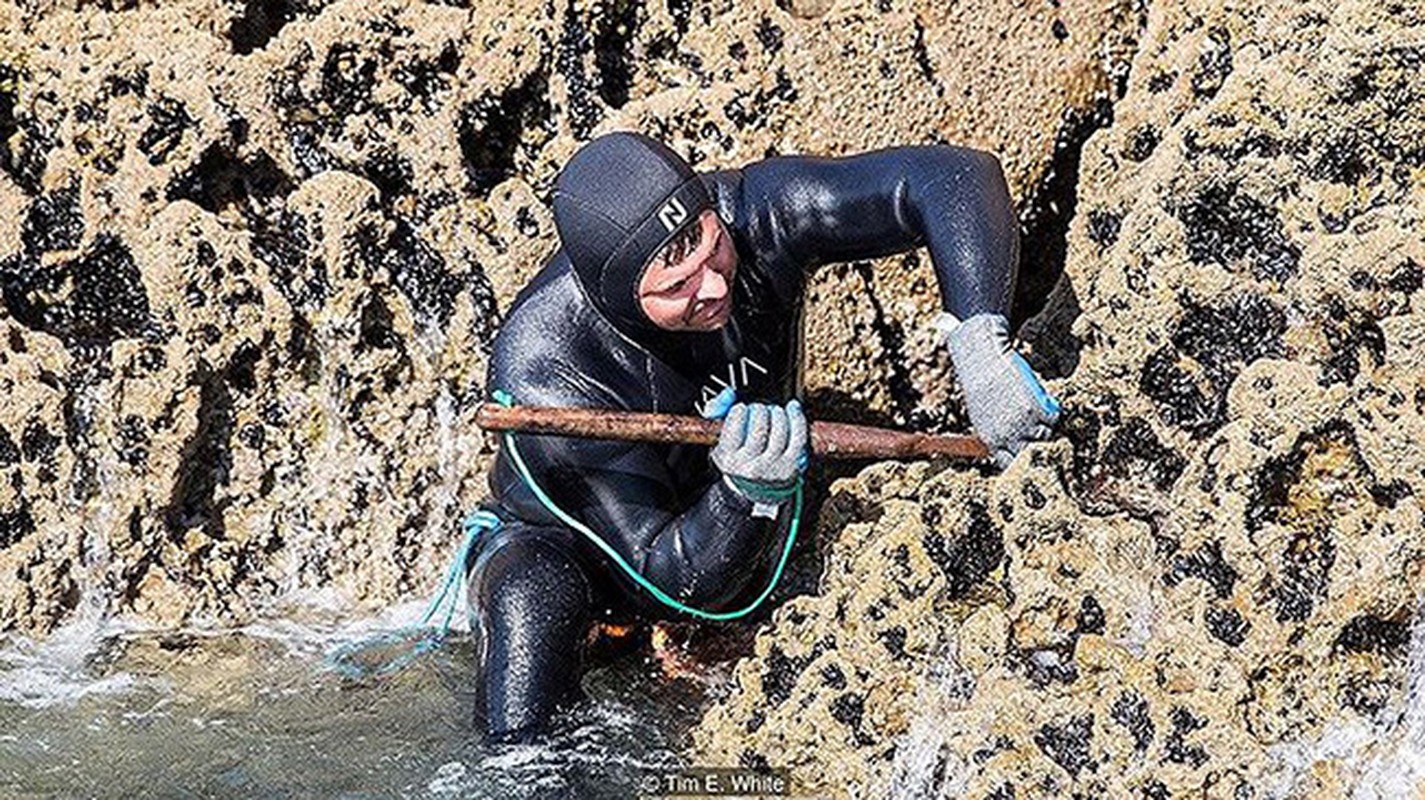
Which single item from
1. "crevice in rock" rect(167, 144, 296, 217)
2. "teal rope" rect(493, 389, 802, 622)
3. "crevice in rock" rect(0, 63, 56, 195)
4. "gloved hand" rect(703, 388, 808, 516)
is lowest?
"teal rope" rect(493, 389, 802, 622)

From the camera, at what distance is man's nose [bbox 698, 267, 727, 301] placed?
11.9 feet

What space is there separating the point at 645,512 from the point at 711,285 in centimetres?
49

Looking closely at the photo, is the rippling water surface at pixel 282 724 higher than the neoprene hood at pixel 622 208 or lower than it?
lower

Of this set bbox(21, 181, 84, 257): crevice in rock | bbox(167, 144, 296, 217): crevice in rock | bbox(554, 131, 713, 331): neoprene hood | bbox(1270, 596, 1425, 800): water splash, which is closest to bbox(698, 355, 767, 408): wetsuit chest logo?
bbox(554, 131, 713, 331): neoprene hood

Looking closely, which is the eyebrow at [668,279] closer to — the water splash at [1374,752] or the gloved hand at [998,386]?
the gloved hand at [998,386]

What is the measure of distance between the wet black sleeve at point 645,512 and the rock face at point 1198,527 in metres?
0.19

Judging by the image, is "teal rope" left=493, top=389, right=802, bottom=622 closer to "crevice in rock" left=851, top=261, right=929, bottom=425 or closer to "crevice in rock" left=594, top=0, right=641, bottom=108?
"crevice in rock" left=851, top=261, right=929, bottom=425

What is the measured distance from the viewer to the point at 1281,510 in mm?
3330

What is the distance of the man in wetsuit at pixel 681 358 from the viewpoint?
3557 millimetres

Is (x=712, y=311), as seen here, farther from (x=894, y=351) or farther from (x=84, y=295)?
(x=84, y=295)

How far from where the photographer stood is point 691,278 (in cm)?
361

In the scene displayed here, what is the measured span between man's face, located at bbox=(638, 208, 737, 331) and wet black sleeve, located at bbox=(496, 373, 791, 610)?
271 mm

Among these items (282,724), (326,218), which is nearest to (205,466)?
(326,218)

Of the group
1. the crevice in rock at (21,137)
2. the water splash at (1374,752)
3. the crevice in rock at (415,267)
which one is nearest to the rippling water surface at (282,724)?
the crevice in rock at (415,267)
